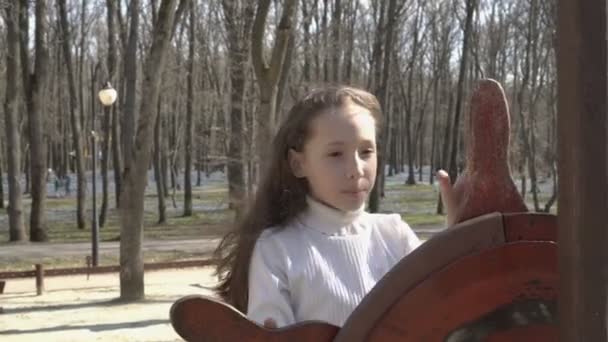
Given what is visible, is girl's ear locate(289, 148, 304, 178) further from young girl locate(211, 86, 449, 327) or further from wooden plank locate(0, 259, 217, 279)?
wooden plank locate(0, 259, 217, 279)

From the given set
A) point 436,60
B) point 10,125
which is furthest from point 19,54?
point 436,60

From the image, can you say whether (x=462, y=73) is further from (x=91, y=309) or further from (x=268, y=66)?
(x=91, y=309)

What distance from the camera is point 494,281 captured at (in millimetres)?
1052

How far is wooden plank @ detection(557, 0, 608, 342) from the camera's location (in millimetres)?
957

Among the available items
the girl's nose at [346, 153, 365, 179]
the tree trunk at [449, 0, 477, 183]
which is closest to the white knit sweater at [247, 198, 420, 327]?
the girl's nose at [346, 153, 365, 179]

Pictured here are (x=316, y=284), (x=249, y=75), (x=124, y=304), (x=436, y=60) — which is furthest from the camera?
(x=436, y=60)

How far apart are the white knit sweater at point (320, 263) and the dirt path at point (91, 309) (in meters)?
6.57

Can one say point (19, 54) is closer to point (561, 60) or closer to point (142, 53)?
point (142, 53)

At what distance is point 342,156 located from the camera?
1.56 meters

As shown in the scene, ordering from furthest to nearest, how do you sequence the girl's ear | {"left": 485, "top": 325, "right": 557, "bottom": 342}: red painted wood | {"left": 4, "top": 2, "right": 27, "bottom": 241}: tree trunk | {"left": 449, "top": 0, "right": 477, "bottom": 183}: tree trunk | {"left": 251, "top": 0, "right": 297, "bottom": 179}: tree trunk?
{"left": 449, "top": 0, "right": 477, "bottom": 183}: tree trunk < {"left": 4, "top": 2, "right": 27, "bottom": 241}: tree trunk < {"left": 251, "top": 0, "right": 297, "bottom": 179}: tree trunk < the girl's ear < {"left": 485, "top": 325, "right": 557, "bottom": 342}: red painted wood

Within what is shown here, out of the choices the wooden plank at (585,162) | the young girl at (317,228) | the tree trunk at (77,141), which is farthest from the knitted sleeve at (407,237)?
the tree trunk at (77,141)

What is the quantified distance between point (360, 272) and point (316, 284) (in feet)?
0.33

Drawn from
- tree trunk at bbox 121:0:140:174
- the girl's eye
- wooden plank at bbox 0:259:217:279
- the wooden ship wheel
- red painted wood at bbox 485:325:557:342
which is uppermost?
tree trunk at bbox 121:0:140:174

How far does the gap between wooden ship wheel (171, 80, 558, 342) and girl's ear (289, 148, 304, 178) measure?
1.93 feet
